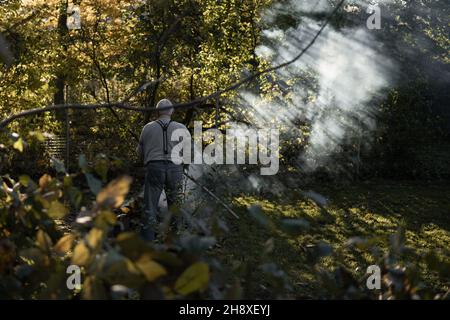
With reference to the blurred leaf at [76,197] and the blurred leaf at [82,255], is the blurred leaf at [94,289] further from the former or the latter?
the blurred leaf at [76,197]

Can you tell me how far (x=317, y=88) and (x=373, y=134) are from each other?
1526 millimetres

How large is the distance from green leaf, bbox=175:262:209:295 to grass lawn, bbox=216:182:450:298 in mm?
2795

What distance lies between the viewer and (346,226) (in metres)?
7.45

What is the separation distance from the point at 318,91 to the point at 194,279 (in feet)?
36.4

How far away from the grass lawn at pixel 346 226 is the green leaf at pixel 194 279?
2795mm

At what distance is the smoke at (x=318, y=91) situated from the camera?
10336mm

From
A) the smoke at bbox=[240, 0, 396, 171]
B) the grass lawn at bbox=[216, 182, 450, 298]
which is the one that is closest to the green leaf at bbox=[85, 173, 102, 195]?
the grass lawn at bbox=[216, 182, 450, 298]

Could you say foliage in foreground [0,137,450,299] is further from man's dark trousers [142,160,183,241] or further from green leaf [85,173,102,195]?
man's dark trousers [142,160,183,241]

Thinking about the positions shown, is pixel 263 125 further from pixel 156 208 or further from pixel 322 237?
pixel 156 208

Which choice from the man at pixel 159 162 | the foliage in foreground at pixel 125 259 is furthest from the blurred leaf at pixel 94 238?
the man at pixel 159 162

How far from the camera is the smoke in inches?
407

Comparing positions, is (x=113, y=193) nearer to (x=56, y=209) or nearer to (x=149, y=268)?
(x=149, y=268)

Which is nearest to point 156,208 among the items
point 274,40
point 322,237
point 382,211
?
A: point 322,237

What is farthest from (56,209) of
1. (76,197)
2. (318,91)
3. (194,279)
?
(318,91)
